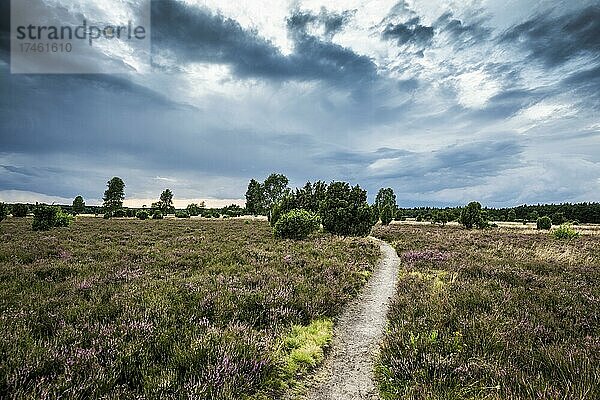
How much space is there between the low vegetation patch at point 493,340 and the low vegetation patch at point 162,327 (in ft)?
5.64

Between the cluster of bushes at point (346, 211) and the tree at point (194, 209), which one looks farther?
the tree at point (194, 209)

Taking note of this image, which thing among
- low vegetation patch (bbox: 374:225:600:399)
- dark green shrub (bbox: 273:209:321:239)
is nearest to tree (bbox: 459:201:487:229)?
dark green shrub (bbox: 273:209:321:239)

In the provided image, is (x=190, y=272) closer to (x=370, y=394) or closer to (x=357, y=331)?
(x=357, y=331)

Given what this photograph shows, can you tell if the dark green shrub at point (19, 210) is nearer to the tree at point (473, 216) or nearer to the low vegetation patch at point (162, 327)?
the low vegetation patch at point (162, 327)

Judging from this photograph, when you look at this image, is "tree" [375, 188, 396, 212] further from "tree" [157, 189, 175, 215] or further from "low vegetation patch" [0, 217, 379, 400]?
"low vegetation patch" [0, 217, 379, 400]

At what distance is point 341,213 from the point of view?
29.6 meters

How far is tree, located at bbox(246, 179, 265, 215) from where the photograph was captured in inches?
3231

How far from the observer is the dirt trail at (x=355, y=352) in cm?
499

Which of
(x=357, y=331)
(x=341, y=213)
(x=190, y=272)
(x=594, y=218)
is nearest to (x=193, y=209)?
(x=341, y=213)

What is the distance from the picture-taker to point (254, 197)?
279 ft

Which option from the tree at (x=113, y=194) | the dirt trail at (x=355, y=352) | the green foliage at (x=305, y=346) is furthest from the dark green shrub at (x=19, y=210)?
the green foliage at (x=305, y=346)

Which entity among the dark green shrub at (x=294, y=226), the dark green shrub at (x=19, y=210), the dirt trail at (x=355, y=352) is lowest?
the dirt trail at (x=355, y=352)

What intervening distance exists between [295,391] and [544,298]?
8.10 metres

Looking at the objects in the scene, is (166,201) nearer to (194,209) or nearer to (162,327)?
(194,209)
